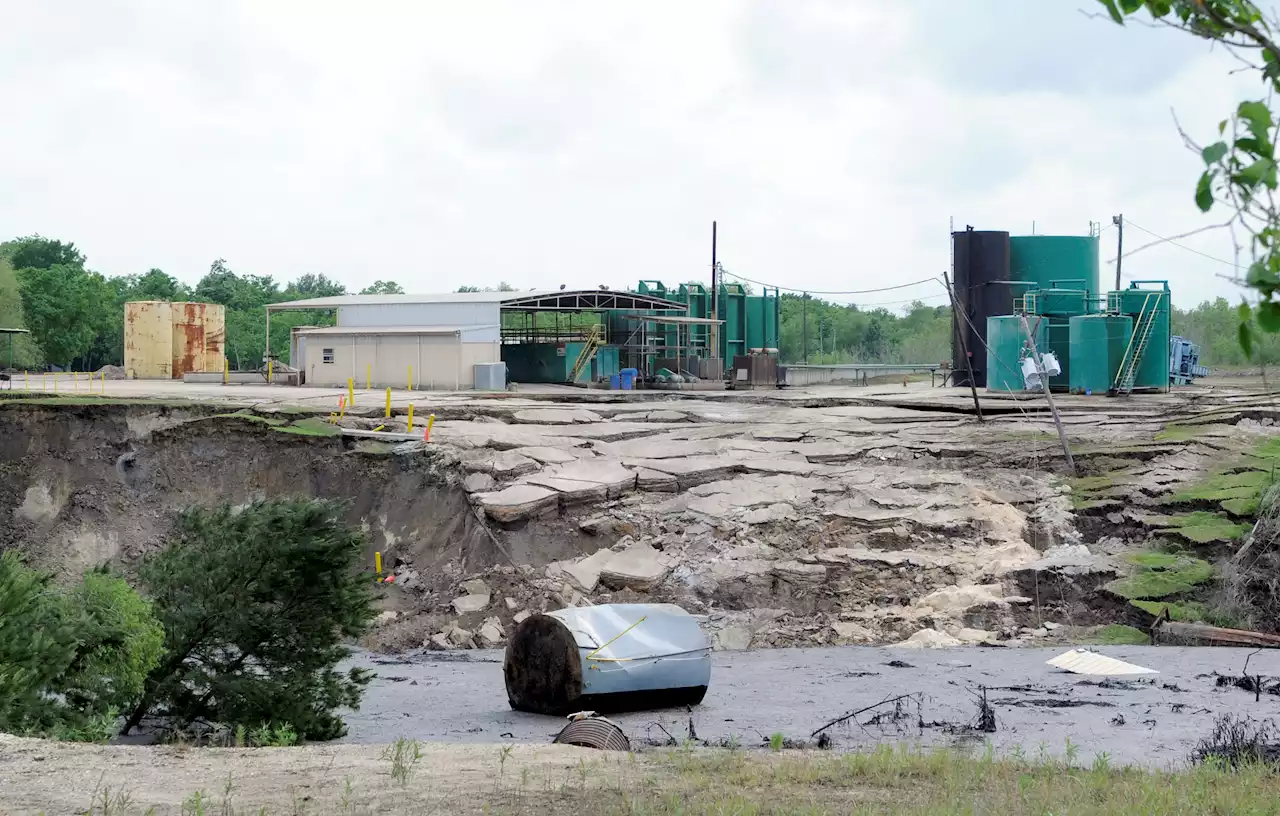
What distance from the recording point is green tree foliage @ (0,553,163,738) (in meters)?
10.5

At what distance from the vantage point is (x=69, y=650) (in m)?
11.3

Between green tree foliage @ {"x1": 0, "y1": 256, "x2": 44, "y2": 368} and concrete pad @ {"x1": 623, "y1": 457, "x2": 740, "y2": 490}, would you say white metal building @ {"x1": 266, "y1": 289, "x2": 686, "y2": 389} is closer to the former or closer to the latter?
concrete pad @ {"x1": 623, "y1": 457, "x2": 740, "y2": 490}

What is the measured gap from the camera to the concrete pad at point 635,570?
2153cm

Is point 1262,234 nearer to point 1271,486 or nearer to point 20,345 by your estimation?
point 1271,486

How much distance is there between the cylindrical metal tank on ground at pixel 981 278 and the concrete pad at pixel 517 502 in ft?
77.5

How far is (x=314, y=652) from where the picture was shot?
545 inches

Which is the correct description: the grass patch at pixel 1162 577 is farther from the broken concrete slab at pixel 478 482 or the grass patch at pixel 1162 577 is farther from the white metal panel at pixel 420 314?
the white metal panel at pixel 420 314

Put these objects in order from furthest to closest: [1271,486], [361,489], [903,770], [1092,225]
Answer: [1092,225] < [361,489] < [1271,486] < [903,770]

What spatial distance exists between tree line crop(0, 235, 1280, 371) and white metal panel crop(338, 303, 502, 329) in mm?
11779

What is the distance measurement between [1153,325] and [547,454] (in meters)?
20.6

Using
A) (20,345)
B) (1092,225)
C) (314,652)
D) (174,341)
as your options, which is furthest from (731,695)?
(20,345)

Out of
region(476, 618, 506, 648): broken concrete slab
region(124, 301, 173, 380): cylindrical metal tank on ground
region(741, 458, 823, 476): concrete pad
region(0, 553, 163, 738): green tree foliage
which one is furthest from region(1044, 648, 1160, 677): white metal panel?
region(124, 301, 173, 380): cylindrical metal tank on ground

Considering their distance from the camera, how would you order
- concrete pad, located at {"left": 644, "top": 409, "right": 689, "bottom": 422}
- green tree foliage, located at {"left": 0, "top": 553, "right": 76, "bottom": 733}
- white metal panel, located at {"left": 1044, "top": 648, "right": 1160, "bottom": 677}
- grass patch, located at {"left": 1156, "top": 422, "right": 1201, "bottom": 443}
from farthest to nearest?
concrete pad, located at {"left": 644, "top": 409, "right": 689, "bottom": 422}, grass patch, located at {"left": 1156, "top": 422, "right": 1201, "bottom": 443}, white metal panel, located at {"left": 1044, "top": 648, "right": 1160, "bottom": 677}, green tree foliage, located at {"left": 0, "top": 553, "right": 76, "bottom": 733}

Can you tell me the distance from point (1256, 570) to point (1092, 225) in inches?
1118
